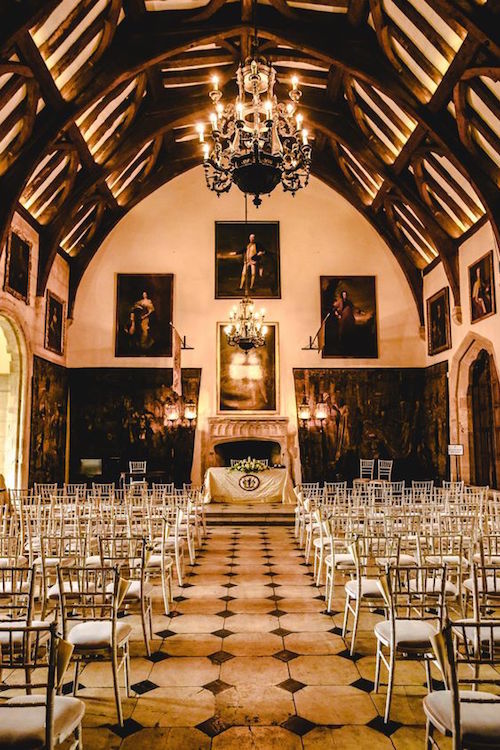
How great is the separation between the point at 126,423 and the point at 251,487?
4883mm

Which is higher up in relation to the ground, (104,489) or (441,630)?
(441,630)

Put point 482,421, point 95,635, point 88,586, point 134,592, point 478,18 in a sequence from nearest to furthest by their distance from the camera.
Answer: point 95,635 → point 134,592 → point 88,586 → point 478,18 → point 482,421

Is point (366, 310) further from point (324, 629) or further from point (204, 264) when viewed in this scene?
point (324, 629)

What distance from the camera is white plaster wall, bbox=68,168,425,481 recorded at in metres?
17.8

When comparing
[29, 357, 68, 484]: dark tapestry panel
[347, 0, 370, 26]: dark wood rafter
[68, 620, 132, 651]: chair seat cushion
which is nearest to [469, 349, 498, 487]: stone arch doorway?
[347, 0, 370, 26]: dark wood rafter

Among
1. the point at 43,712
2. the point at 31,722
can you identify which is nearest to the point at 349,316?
the point at 43,712

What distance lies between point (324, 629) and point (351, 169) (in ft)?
47.7

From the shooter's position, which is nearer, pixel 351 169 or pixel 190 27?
pixel 190 27

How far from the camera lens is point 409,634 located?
400 centimetres

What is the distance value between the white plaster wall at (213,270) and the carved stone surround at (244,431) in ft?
1.44

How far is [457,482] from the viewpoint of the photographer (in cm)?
1447

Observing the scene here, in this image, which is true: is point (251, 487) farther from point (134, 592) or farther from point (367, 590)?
point (134, 592)

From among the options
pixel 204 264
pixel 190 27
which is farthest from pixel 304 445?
pixel 190 27

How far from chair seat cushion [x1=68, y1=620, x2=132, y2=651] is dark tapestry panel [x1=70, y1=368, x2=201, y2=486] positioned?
12718 millimetres
